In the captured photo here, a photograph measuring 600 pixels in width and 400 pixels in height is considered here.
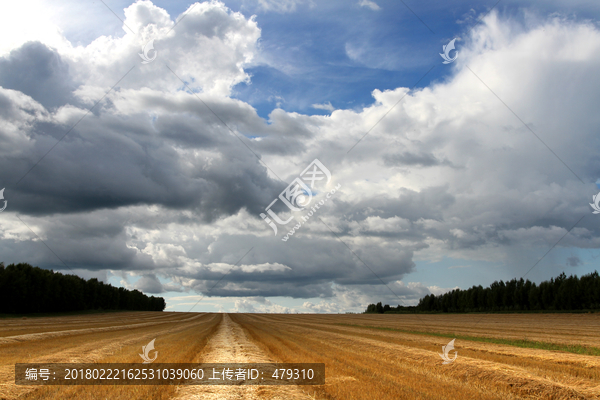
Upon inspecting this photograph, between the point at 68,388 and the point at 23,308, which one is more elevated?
the point at 68,388

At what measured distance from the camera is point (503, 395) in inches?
490

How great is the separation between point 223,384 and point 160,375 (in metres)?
2.99

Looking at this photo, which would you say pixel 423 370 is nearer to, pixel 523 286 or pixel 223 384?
pixel 223 384

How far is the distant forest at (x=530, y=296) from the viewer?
4973 inches

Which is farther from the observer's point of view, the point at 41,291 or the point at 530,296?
the point at 530,296

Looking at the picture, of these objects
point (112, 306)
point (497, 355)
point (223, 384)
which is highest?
point (223, 384)

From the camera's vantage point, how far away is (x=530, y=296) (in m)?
147

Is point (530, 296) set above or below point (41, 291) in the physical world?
below

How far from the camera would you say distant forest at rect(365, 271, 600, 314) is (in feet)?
414

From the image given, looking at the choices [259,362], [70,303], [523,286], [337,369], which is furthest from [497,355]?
[523,286]

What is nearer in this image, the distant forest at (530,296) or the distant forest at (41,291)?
the distant forest at (41,291)

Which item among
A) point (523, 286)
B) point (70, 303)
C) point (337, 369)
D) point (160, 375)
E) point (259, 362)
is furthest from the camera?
point (523, 286)

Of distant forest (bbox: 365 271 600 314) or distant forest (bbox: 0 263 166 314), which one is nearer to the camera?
distant forest (bbox: 0 263 166 314)

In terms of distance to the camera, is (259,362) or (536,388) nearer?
(536,388)
